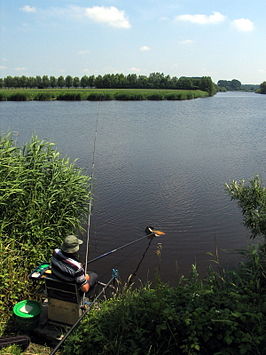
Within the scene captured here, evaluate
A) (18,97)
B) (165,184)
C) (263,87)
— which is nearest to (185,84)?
(263,87)

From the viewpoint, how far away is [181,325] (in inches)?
150

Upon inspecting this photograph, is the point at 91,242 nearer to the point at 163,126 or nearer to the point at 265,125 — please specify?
the point at 163,126

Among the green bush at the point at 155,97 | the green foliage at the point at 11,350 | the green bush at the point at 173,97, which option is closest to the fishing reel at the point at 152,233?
the green foliage at the point at 11,350

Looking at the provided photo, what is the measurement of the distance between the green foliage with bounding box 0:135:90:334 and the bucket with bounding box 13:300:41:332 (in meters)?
0.37

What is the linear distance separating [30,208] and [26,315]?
104 inches

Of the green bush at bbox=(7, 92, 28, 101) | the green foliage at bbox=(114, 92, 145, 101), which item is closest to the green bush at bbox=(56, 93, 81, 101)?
the green bush at bbox=(7, 92, 28, 101)

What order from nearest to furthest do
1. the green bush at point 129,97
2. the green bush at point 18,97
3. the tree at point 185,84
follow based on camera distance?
the green bush at point 18,97
the green bush at point 129,97
the tree at point 185,84

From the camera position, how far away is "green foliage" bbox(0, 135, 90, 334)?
592cm

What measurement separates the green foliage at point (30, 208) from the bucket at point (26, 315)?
1.20 feet

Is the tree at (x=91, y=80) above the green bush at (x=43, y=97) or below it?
above

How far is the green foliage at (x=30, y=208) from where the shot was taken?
19.4 ft

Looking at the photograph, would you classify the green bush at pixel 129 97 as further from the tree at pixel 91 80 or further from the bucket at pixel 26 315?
the bucket at pixel 26 315

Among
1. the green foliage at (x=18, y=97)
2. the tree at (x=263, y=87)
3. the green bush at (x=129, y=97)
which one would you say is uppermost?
the tree at (x=263, y=87)

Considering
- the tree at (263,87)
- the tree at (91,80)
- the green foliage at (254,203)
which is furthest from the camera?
the tree at (263,87)
